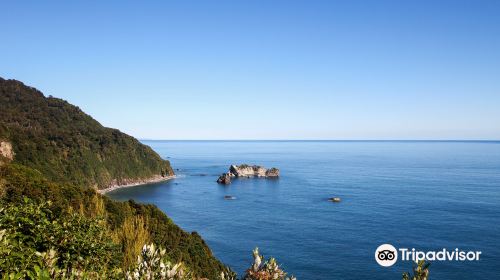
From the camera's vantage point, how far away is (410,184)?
158250 millimetres

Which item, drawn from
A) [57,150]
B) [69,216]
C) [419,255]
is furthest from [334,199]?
[57,150]

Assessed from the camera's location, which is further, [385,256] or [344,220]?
[344,220]

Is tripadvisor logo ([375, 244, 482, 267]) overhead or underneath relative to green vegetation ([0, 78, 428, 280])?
underneath

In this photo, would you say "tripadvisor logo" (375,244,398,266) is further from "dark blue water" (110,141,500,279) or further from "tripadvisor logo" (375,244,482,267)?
"dark blue water" (110,141,500,279)

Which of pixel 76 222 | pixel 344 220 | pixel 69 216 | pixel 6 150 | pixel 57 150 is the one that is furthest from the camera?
pixel 57 150

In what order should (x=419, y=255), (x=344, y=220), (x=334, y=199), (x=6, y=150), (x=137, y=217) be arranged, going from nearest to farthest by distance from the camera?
(x=137, y=217)
(x=419, y=255)
(x=344, y=220)
(x=334, y=199)
(x=6, y=150)

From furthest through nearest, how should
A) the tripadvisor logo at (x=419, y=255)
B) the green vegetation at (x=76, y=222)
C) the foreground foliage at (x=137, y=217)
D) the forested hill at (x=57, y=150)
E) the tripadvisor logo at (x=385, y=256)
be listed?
the forested hill at (x=57, y=150), the tripadvisor logo at (x=419, y=255), the tripadvisor logo at (x=385, y=256), the foreground foliage at (x=137, y=217), the green vegetation at (x=76, y=222)

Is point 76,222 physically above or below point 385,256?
above

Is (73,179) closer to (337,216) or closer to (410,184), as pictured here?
(337,216)

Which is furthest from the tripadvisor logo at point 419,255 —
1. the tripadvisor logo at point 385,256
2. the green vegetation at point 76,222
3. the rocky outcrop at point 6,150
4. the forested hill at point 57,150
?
the rocky outcrop at point 6,150

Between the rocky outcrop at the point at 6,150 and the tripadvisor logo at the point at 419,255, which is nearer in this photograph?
the tripadvisor logo at the point at 419,255

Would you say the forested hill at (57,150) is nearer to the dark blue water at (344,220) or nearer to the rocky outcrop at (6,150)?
the rocky outcrop at (6,150)

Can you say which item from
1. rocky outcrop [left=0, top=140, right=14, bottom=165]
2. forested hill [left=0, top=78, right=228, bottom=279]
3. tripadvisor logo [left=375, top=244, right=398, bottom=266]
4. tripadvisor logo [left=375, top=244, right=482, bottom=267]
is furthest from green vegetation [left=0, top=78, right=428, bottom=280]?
tripadvisor logo [left=375, top=244, right=482, bottom=267]

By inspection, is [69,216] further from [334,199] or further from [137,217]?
[334,199]
